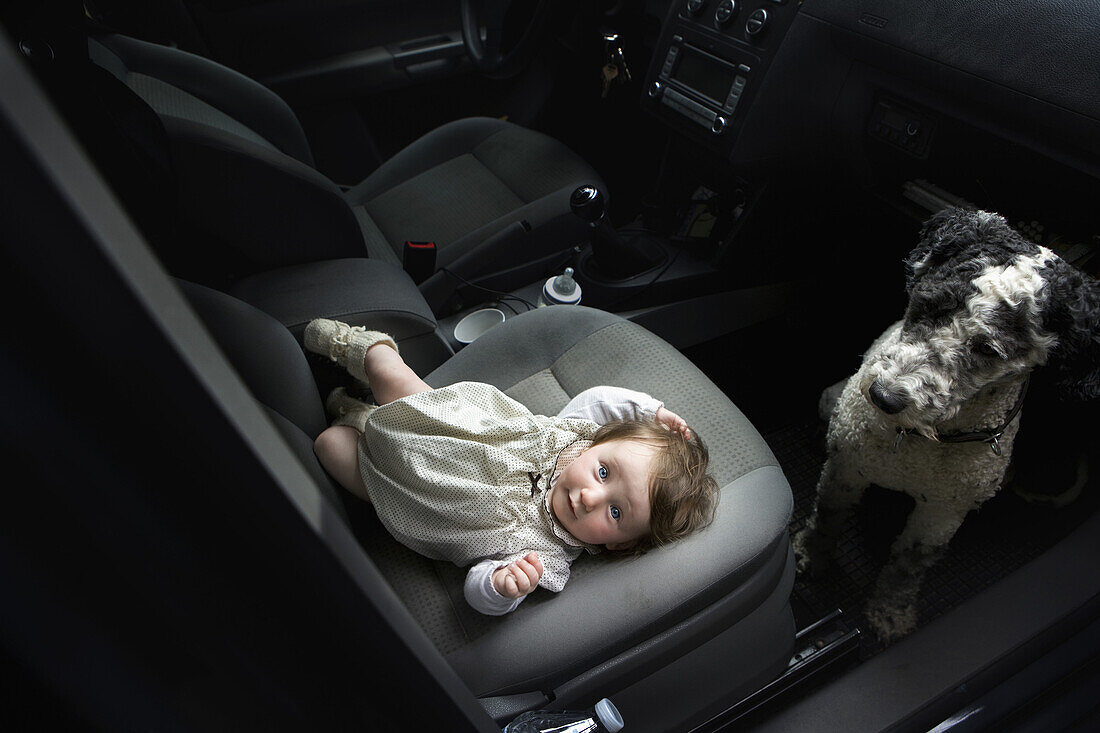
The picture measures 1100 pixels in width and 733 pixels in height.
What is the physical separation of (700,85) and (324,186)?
1069 mm

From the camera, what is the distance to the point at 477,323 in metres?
1.71

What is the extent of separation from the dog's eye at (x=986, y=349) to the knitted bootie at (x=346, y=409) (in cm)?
102

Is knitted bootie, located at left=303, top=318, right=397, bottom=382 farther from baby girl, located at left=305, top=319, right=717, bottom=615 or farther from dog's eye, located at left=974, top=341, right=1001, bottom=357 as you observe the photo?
dog's eye, located at left=974, top=341, right=1001, bottom=357

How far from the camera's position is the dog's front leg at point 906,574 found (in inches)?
52.5

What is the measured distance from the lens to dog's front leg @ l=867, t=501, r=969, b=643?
4.38 feet

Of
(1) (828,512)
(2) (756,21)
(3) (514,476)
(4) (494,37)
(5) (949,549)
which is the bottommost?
(5) (949,549)

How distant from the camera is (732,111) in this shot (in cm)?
171

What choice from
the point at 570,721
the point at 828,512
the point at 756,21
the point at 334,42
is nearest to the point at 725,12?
the point at 756,21

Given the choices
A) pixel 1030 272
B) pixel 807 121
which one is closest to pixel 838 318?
pixel 807 121

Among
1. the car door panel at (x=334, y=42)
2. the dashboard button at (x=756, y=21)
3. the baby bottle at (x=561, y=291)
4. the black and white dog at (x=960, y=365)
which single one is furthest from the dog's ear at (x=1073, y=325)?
the car door panel at (x=334, y=42)

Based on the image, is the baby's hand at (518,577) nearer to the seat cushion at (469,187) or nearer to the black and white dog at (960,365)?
the black and white dog at (960,365)

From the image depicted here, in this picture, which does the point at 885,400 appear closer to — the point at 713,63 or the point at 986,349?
the point at 986,349

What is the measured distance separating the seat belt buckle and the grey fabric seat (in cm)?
57

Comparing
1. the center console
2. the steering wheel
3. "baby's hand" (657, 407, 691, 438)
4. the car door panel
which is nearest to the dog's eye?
"baby's hand" (657, 407, 691, 438)
